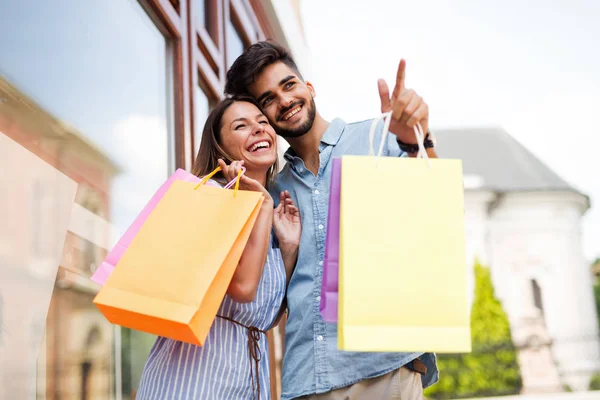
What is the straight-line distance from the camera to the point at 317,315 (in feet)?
5.07

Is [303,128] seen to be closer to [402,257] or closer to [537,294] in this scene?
[402,257]

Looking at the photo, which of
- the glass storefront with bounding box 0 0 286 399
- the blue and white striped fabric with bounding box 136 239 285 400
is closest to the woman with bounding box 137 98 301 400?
the blue and white striped fabric with bounding box 136 239 285 400

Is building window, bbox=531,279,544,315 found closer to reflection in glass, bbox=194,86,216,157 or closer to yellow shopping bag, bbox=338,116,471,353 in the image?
reflection in glass, bbox=194,86,216,157

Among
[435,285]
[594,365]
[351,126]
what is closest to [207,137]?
[351,126]

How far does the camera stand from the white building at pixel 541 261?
59.6 feet

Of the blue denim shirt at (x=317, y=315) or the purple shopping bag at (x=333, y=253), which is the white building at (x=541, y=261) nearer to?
the blue denim shirt at (x=317, y=315)

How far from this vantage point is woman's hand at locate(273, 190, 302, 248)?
5.37ft

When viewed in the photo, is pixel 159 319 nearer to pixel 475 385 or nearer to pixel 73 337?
pixel 73 337

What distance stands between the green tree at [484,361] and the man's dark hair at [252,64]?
13.1m

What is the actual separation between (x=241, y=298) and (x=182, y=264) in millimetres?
190

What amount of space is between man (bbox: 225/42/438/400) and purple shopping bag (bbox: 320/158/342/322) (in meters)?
0.20

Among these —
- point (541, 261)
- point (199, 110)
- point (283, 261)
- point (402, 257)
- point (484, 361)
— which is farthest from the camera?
point (541, 261)

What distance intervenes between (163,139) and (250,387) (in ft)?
5.46

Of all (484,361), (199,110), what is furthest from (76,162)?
(484,361)
